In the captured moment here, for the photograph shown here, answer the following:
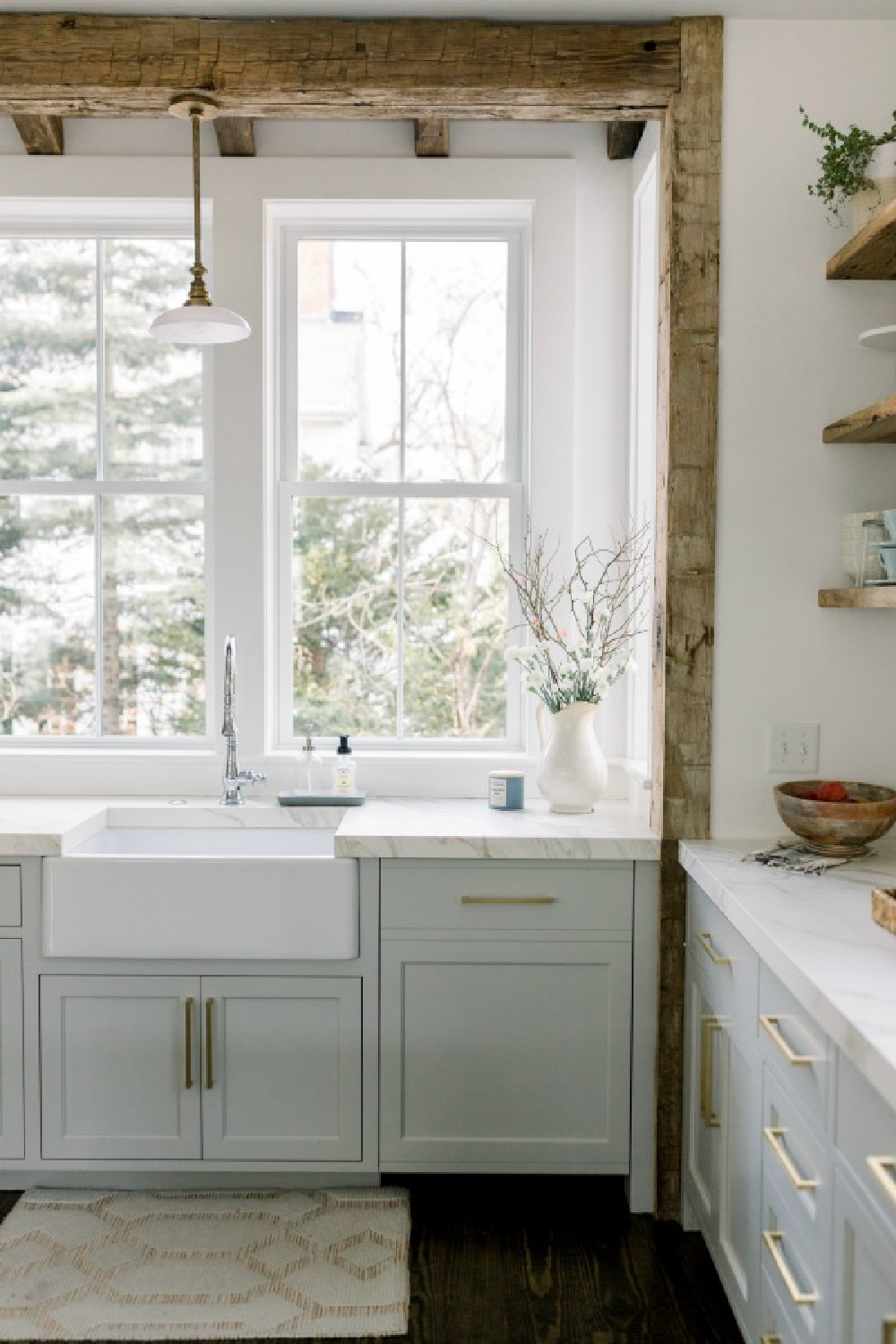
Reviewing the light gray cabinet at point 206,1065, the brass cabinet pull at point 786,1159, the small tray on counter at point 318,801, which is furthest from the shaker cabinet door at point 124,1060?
the brass cabinet pull at point 786,1159

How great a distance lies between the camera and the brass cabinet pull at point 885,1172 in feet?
4.36

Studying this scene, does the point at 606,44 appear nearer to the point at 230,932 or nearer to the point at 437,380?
→ the point at 437,380

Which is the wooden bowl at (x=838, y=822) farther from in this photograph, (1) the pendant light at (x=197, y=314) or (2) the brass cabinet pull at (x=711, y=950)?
(1) the pendant light at (x=197, y=314)

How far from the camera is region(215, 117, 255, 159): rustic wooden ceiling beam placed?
300cm

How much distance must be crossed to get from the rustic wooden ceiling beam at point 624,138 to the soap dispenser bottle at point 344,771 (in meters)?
1.81

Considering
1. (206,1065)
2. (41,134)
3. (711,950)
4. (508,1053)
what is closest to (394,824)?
(508,1053)

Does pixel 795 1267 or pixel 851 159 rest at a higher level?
pixel 851 159

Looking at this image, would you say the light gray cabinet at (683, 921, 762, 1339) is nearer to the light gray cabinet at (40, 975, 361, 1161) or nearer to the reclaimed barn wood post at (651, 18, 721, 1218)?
the reclaimed barn wood post at (651, 18, 721, 1218)

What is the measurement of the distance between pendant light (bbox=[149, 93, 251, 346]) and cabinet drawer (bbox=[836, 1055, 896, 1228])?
202 centimetres

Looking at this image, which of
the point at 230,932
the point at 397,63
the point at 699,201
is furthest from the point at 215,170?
the point at 230,932

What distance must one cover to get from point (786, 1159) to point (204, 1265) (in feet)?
4.37

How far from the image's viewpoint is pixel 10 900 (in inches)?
103

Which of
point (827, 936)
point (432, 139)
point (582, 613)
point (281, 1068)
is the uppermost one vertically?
point (432, 139)

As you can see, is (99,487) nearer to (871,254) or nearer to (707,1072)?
(871,254)
